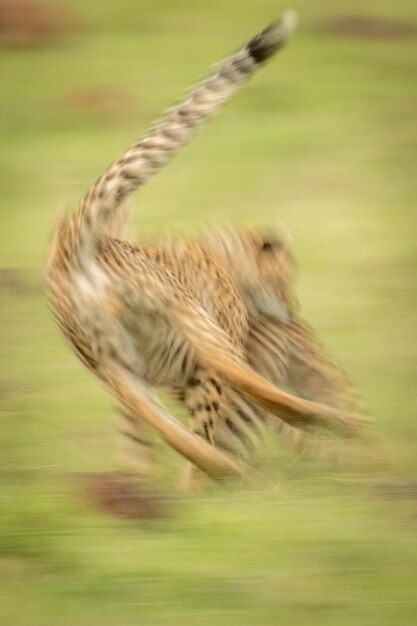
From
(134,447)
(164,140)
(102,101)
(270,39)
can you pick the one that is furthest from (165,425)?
(102,101)

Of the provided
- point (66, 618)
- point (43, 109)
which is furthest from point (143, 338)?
point (43, 109)

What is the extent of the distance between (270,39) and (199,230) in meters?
3.05

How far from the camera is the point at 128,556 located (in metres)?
4.01

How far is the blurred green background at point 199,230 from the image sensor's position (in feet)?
12.7

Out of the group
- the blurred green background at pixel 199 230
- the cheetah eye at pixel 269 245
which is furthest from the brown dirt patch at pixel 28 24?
the cheetah eye at pixel 269 245

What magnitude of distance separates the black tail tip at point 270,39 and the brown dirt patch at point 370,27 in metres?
7.01

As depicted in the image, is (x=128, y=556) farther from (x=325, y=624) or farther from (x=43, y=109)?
(x=43, y=109)

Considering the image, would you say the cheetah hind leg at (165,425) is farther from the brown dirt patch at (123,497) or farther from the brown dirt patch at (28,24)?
the brown dirt patch at (28,24)

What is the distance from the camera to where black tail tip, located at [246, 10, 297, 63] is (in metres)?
4.66

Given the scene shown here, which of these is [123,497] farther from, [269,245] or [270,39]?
[269,245]

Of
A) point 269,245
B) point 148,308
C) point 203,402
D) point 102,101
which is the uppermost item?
point 102,101

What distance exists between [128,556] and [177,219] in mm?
4518

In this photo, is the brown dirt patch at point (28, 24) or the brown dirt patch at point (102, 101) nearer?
the brown dirt patch at point (102, 101)

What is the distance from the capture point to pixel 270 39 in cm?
468
